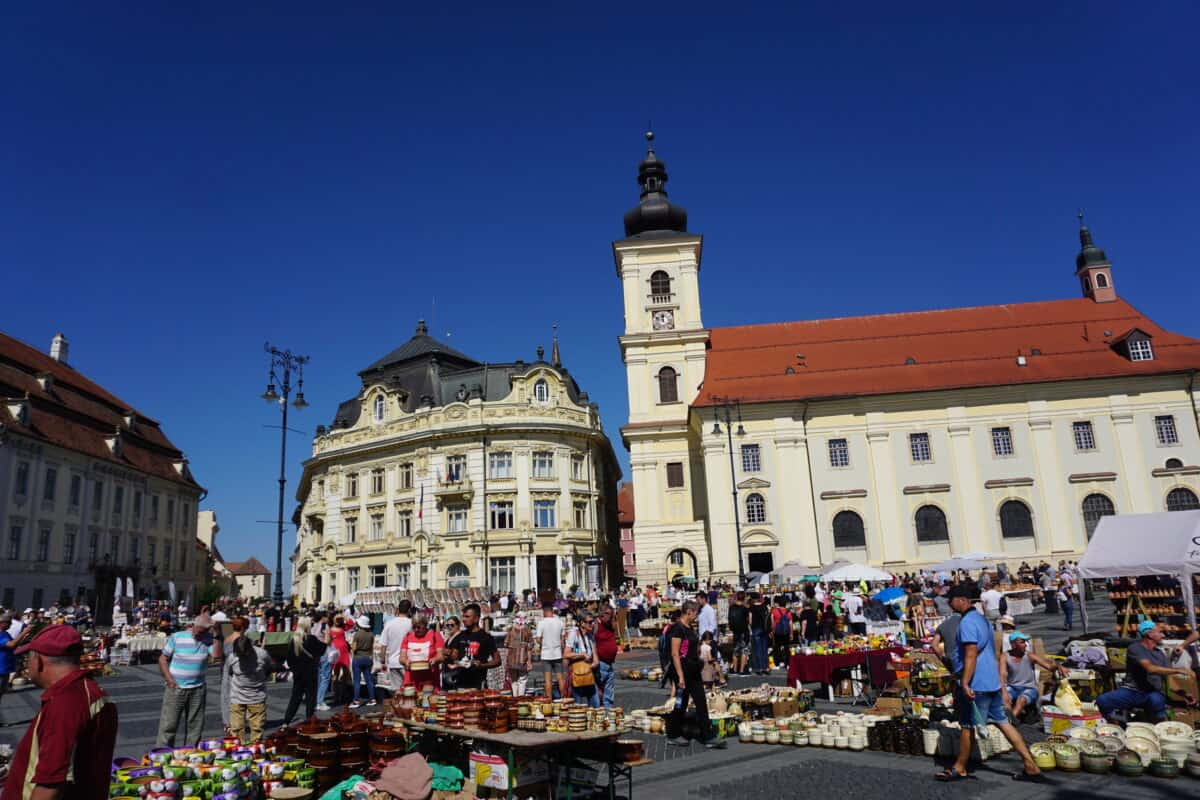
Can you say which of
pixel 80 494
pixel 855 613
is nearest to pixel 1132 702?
pixel 855 613

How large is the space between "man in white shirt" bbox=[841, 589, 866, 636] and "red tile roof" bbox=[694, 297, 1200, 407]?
830 inches

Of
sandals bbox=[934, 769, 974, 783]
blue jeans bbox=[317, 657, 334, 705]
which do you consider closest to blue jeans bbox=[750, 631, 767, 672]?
blue jeans bbox=[317, 657, 334, 705]

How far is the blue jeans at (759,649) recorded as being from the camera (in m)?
17.9

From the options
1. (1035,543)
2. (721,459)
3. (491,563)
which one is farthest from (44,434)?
(1035,543)

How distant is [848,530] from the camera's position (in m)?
42.6

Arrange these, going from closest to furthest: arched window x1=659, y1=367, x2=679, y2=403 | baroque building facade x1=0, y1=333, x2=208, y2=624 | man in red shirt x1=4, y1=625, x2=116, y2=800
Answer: man in red shirt x1=4, y1=625, x2=116, y2=800 → baroque building facade x1=0, y1=333, x2=208, y2=624 → arched window x1=659, y1=367, x2=679, y2=403

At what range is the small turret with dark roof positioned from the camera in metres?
51.4

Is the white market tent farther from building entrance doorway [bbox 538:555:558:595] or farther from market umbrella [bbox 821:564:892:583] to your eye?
building entrance doorway [bbox 538:555:558:595]

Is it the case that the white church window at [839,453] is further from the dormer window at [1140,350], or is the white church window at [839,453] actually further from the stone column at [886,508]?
the dormer window at [1140,350]

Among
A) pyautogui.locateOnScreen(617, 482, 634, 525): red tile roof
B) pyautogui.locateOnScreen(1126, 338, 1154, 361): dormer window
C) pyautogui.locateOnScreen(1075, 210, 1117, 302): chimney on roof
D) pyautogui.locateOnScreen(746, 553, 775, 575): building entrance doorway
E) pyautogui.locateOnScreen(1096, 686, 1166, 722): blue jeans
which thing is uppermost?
pyautogui.locateOnScreen(1075, 210, 1117, 302): chimney on roof

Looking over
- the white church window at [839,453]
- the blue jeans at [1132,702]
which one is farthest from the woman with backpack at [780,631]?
the white church window at [839,453]

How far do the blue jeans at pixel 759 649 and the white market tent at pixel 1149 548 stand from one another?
7094mm

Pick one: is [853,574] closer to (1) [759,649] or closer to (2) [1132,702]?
(1) [759,649]

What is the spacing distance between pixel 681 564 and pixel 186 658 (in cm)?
3823
